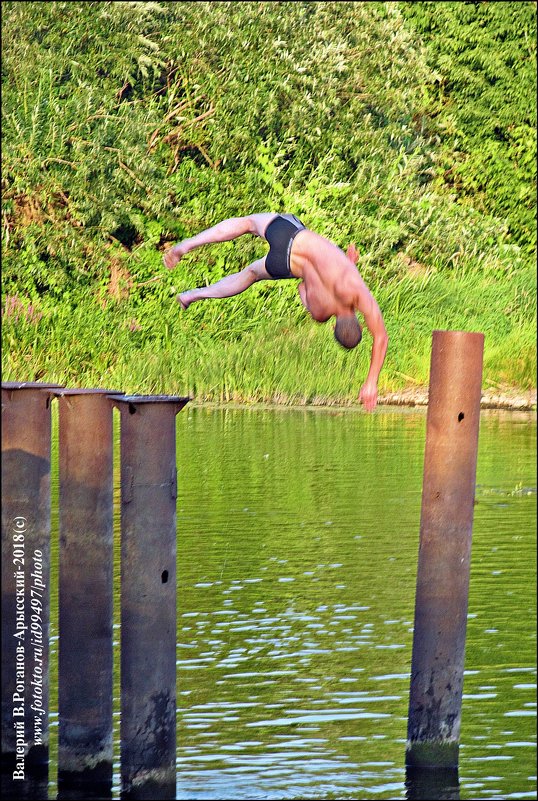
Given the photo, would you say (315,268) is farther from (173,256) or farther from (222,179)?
(222,179)

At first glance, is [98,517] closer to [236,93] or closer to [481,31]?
[236,93]

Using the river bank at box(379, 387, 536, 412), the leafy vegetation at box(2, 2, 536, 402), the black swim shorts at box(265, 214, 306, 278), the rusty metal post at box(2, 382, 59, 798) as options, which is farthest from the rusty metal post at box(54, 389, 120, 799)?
the river bank at box(379, 387, 536, 412)

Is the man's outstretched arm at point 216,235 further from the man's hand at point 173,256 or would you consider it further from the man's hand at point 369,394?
the man's hand at point 369,394

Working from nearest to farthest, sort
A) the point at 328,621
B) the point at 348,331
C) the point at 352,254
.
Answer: the point at 352,254
the point at 348,331
the point at 328,621

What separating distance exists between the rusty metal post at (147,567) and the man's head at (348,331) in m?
A: 2.03

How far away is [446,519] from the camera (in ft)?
32.6

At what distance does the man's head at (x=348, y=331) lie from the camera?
10984 mm

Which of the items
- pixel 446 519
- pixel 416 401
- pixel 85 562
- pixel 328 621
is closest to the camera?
pixel 85 562

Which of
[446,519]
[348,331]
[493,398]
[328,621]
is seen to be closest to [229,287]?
[348,331]

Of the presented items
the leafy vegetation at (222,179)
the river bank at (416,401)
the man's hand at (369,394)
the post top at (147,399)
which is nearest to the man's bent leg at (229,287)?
the man's hand at (369,394)

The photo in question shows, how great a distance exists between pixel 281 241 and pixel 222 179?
24718 mm

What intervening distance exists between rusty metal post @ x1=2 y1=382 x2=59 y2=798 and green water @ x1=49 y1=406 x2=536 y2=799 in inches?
35.9

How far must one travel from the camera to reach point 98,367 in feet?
99.7

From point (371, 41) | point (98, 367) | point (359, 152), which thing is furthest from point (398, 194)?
point (98, 367)
